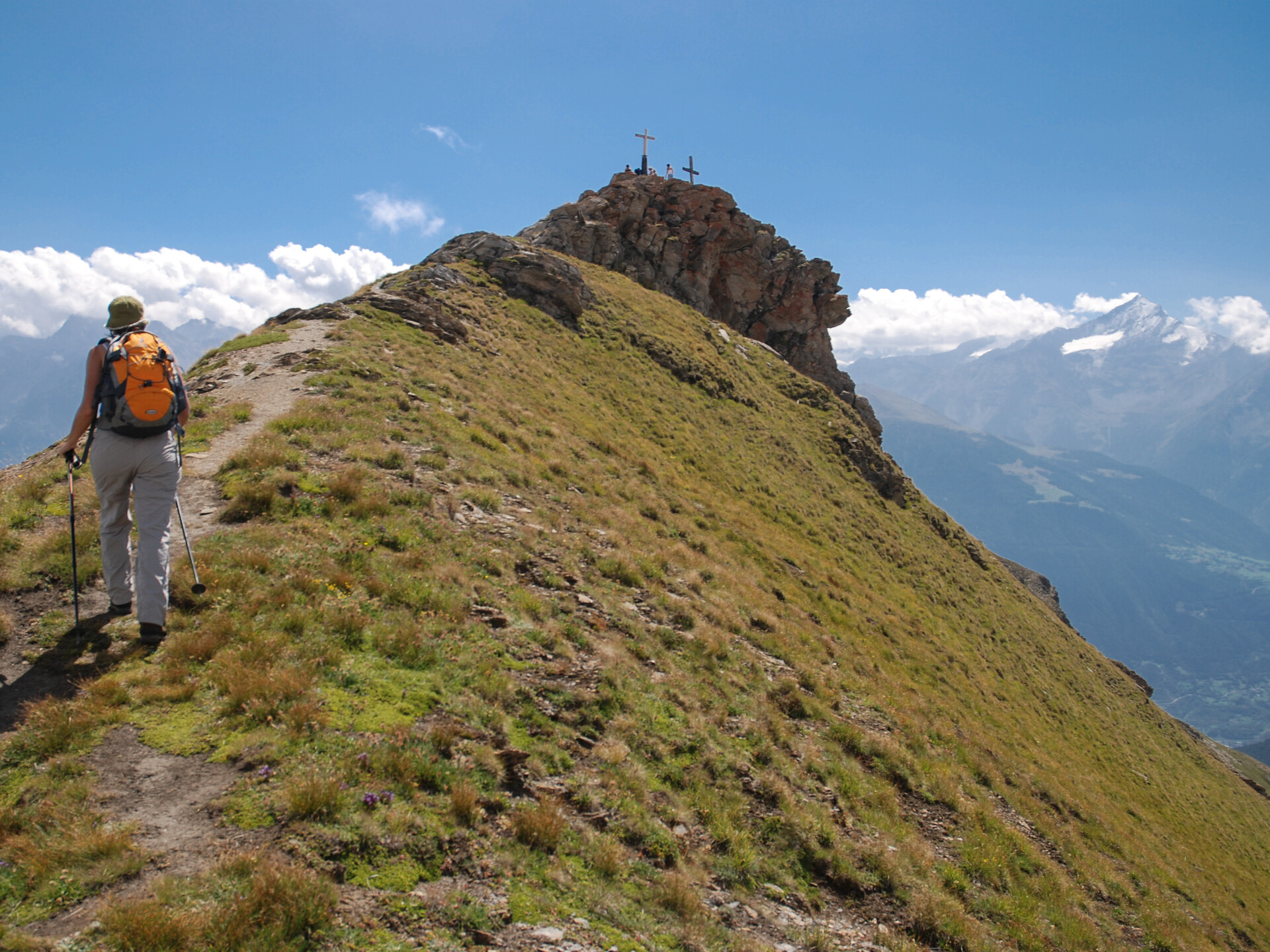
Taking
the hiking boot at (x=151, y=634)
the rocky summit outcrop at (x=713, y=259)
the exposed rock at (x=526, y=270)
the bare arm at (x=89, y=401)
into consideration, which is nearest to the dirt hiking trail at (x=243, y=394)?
the bare arm at (x=89, y=401)

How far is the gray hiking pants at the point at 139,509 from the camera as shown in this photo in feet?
22.7

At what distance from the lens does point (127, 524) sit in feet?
24.2

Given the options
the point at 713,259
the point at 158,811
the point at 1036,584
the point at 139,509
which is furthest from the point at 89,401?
the point at 1036,584

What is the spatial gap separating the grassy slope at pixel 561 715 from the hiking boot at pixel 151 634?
0.17 metres

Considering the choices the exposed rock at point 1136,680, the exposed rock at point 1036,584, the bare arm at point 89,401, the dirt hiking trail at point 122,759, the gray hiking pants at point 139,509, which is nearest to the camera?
the dirt hiking trail at point 122,759

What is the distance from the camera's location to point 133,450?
7125mm

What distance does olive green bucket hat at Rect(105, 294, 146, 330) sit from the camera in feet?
23.9

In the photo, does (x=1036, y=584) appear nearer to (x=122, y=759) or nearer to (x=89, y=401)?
(x=122, y=759)

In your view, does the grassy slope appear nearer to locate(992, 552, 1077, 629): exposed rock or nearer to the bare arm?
the bare arm

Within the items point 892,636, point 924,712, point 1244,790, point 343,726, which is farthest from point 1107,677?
point 343,726

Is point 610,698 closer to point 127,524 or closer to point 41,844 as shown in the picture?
point 41,844

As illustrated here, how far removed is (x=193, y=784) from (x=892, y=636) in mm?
23135

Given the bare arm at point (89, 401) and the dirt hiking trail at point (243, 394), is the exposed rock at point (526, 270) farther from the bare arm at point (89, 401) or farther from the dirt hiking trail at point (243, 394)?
the bare arm at point (89, 401)

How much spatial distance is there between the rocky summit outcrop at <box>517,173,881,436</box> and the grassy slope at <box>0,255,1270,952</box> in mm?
35312
